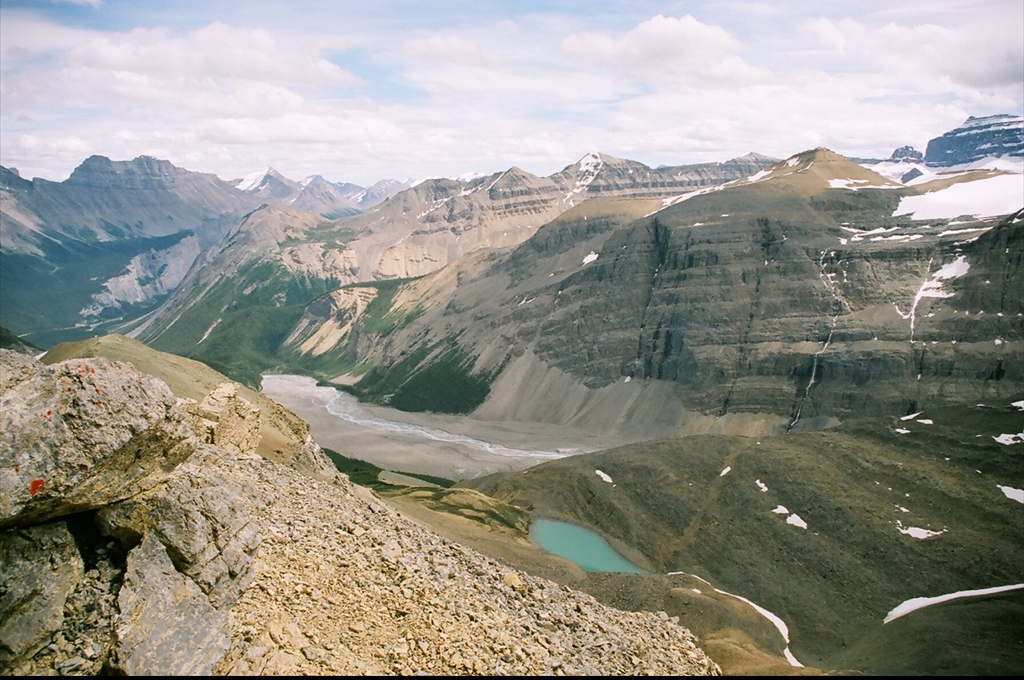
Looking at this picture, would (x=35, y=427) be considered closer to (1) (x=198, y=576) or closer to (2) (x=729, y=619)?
(1) (x=198, y=576)

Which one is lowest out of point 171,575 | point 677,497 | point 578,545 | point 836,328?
point 578,545

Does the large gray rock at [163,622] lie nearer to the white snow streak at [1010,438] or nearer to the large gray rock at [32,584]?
the large gray rock at [32,584]

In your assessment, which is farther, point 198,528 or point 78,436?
point 198,528

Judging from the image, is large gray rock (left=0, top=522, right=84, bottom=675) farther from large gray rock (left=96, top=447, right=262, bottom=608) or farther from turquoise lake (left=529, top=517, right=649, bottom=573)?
turquoise lake (left=529, top=517, right=649, bottom=573)


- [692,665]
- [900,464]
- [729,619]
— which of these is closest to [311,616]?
[692,665]

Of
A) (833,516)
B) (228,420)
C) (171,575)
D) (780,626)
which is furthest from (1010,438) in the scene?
(171,575)

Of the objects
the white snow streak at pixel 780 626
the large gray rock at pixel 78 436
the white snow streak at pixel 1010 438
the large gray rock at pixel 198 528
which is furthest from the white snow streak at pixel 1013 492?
the large gray rock at pixel 78 436

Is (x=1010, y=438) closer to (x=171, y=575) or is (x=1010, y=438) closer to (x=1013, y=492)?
(x=1013, y=492)
